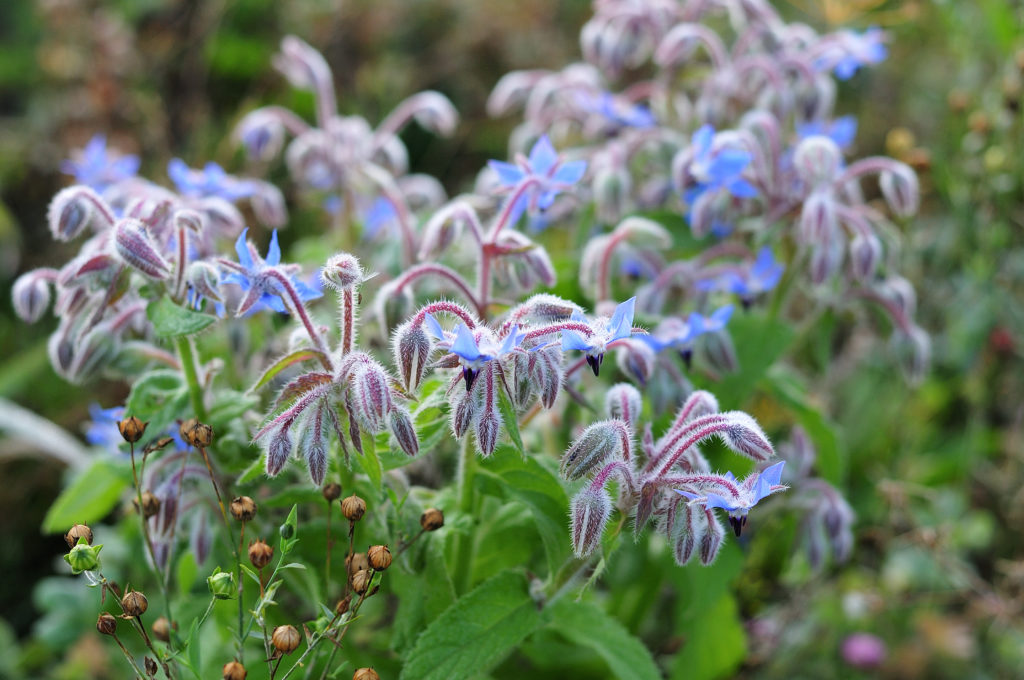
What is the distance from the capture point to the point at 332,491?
1.17m

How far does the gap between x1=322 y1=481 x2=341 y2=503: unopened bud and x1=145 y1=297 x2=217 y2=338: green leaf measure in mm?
246

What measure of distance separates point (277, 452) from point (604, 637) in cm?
51

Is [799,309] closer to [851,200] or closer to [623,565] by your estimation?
[851,200]

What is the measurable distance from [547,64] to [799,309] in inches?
64.3

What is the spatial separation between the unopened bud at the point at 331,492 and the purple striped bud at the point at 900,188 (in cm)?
104

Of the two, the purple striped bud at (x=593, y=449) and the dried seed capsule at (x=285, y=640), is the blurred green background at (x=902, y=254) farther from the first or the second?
the dried seed capsule at (x=285, y=640)

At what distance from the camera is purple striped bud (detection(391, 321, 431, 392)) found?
40.9 inches

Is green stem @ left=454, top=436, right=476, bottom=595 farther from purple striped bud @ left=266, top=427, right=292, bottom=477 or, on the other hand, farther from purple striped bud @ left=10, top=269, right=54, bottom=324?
purple striped bud @ left=10, top=269, right=54, bottom=324

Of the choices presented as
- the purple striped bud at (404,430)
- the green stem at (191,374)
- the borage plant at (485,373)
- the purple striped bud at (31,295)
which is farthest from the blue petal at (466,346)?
the purple striped bud at (31,295)

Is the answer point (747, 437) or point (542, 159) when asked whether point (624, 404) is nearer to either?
point (747, 437)

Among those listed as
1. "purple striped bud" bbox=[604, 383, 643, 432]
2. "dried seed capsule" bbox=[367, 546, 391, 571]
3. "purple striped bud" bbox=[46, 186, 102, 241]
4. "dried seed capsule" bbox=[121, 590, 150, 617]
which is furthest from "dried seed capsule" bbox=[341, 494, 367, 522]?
"purple striped bud" bbox=[46, 186, 102, 241]

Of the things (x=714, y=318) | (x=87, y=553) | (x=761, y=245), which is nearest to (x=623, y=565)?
(x=714, y=318)

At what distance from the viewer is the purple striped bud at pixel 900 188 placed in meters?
1.60

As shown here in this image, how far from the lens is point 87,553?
1.01 meters
